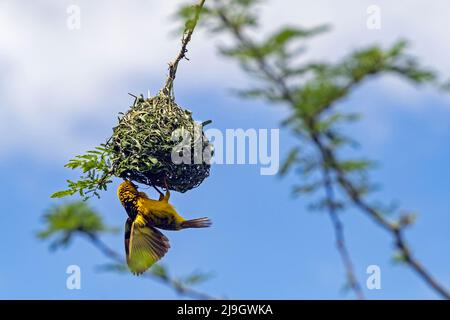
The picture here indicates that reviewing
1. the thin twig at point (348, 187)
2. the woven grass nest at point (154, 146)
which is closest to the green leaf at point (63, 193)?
the woven grass nest at point (154, 146)

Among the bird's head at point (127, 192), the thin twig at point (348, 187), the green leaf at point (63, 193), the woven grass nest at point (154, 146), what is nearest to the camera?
the thin twig at point (348, 187)

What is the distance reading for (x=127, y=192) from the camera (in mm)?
4562

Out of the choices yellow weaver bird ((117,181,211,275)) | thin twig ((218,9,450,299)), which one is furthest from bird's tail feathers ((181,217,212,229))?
thin twig ((218,9,450,299))

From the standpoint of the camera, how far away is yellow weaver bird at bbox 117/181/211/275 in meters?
4.50

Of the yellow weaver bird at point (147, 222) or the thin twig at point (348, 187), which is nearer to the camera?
the thin twig at point (348, 187)

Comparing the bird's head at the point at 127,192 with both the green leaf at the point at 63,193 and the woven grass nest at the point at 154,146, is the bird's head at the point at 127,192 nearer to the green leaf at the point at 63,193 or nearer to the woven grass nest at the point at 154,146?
the woven grass nest at the point at 154,146

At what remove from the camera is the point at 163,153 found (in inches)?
174

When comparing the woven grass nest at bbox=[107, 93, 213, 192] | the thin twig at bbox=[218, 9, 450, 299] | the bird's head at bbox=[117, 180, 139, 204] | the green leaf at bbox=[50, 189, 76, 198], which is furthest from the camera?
the bird's head at bbox=[117, 180, 139, 204]

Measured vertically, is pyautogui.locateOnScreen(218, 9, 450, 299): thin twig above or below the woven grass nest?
below

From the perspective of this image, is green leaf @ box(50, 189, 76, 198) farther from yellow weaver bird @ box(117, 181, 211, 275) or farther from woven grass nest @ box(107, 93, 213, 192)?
yellow weaver bird @ box(117, 181, 211, 275)

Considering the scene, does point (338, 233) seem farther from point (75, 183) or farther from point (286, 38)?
point (75, 183)

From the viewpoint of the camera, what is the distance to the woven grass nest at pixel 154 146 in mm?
4406

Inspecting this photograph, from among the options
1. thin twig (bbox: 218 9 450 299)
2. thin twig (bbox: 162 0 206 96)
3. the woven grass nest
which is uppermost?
thin twig (bbox: 162 0 206 96)

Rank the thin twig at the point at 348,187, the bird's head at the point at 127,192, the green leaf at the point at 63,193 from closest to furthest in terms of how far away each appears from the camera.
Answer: the thin twig at the point at 348,187 → the green leaf at the point at 63,193 → the bird's head at the point at 127,192
